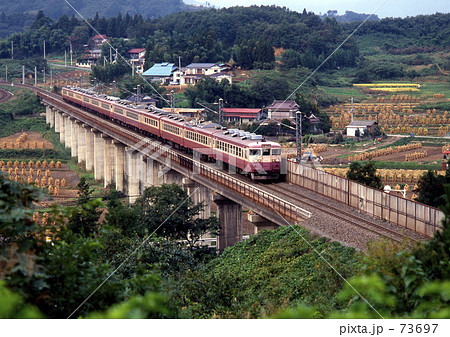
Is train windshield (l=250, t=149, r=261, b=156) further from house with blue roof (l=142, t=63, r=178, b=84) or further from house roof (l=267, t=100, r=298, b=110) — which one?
house with blue roof (l=142, t=63, r=178, b=84)

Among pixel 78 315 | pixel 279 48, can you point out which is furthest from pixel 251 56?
pixel 78 315

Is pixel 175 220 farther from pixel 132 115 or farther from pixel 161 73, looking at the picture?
pixel 161 73

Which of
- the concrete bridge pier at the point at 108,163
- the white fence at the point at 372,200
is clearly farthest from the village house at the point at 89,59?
the white fence at the point at 372,200

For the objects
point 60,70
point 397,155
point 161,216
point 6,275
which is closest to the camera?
point 6,275

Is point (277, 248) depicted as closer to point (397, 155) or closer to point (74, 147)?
point (397, 155)

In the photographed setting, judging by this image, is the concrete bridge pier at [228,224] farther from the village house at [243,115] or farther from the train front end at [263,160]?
the village house at [243,115]

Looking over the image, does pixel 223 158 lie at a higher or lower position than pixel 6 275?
lower
